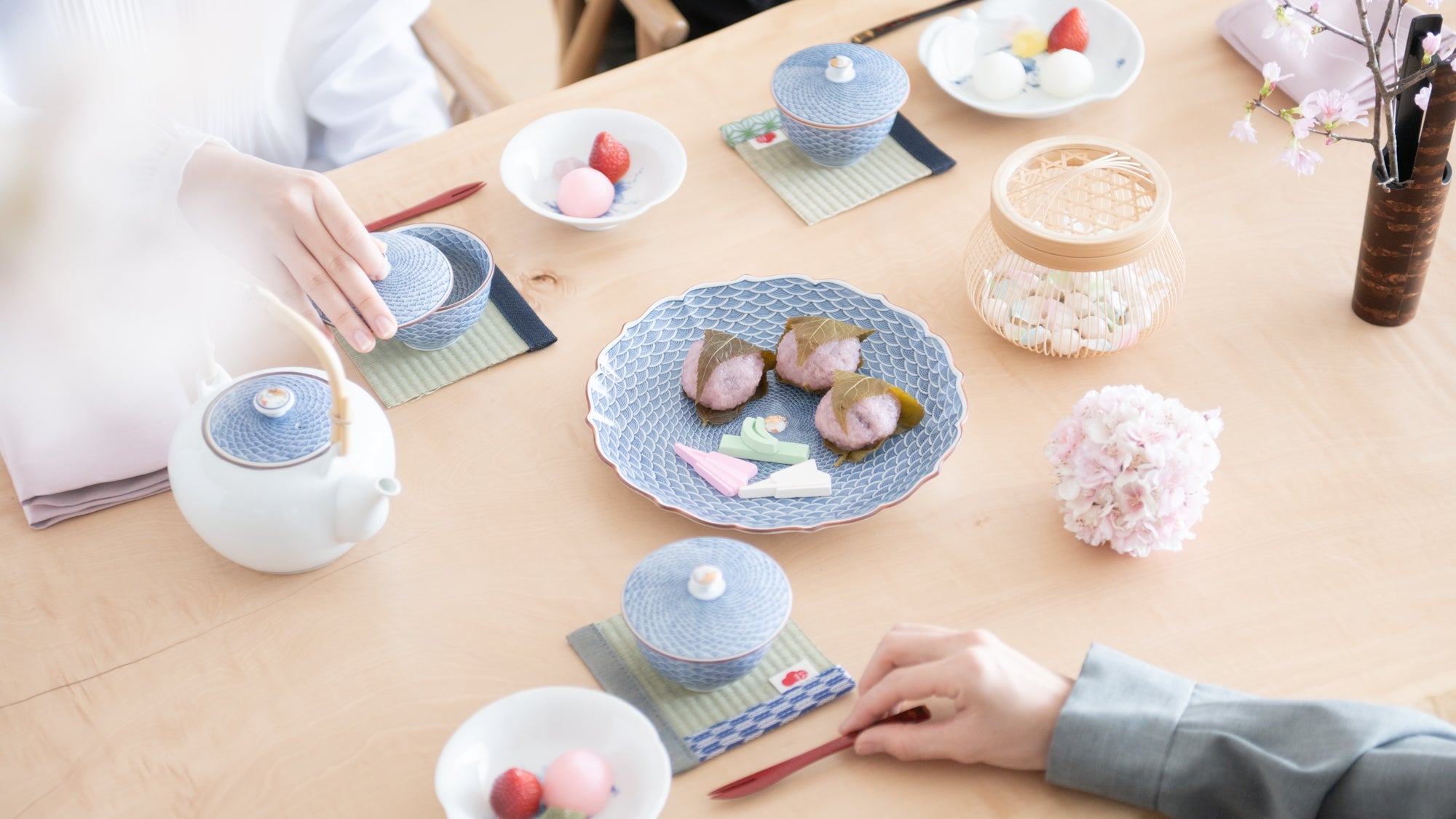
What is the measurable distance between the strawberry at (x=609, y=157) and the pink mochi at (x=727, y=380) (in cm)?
30

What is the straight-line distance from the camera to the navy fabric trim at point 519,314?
3.75 feet

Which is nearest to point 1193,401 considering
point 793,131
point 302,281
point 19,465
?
point 793,131

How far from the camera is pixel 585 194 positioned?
1.23 m

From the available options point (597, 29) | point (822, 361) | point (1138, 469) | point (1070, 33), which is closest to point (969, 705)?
point (1138, 469)

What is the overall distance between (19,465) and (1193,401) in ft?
3.47

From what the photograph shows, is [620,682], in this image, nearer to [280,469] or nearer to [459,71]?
[280,469]

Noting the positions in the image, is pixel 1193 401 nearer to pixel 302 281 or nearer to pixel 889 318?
pixel 889 318

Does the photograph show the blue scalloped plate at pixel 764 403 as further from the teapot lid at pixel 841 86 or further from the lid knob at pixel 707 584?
the teapot lid at pixel 841 86

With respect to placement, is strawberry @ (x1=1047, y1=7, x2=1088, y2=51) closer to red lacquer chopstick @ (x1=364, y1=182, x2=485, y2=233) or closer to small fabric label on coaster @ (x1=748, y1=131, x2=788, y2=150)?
small fabric label on coaster @ (x1=748, y1=131, x2=788, y2=150)

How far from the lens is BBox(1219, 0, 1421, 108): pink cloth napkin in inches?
51.0

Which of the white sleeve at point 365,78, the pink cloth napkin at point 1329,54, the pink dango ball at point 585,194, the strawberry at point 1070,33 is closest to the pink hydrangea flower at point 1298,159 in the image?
the pink cloth napkin at point 1329,54

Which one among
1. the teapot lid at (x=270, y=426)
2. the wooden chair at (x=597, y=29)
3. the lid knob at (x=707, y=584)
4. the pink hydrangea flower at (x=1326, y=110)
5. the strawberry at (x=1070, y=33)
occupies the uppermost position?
the pink hydrangea flower at (x=1326, y=110)

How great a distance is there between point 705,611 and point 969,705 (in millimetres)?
194

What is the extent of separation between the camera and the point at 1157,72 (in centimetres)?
142
